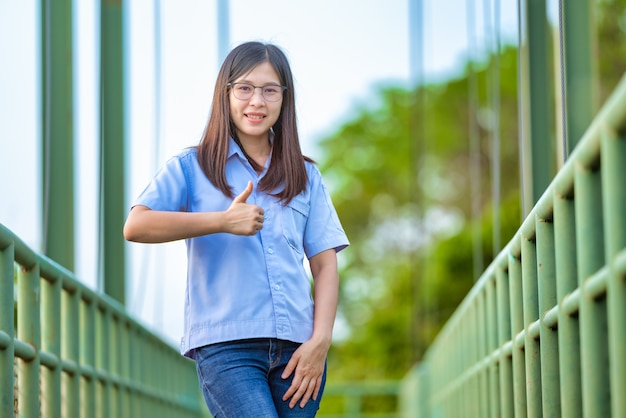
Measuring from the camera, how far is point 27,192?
3.89m


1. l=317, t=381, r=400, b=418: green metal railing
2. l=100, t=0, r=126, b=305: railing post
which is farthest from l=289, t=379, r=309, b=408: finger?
l=317, t=381, r=400, b=418: green metal railing

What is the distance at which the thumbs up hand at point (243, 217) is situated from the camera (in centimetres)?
208

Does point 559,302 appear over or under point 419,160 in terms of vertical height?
under

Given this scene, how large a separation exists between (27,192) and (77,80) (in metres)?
0.79

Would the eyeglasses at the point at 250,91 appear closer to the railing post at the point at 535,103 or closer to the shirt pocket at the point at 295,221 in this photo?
the shirt pocket at the point at 295,221

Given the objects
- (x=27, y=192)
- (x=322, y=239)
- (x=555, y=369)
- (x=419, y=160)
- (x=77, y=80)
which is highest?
(x=419, y=160)

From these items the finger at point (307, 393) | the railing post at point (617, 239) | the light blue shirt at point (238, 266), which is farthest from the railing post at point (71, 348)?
the railing post at point (617, 239)

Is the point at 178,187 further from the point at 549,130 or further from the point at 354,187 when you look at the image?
the point at 354,187

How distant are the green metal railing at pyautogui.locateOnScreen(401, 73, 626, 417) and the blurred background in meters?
0.60

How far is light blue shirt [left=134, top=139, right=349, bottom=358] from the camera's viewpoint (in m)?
2.17

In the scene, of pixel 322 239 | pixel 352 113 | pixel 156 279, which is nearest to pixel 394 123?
pixel 352 113

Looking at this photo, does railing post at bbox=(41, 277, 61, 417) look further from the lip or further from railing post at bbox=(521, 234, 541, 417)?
railing post at bbox=(521, 234, 541, 417)

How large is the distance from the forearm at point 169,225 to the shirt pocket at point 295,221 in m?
0.20

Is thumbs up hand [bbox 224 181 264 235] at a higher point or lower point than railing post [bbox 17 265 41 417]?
higher
